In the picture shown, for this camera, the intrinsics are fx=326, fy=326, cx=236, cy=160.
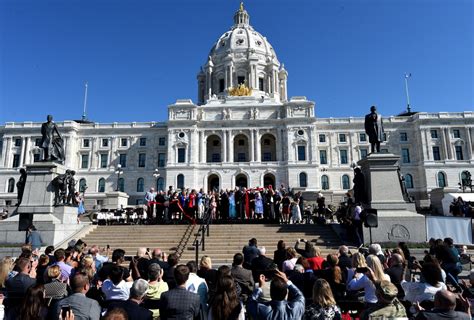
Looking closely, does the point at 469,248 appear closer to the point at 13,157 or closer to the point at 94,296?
the point at 94,296

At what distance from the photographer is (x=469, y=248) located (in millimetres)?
14289

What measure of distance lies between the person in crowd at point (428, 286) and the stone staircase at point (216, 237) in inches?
344

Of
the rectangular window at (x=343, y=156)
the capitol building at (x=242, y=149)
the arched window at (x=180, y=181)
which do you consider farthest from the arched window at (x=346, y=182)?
the arched window at (x=180, y=181)

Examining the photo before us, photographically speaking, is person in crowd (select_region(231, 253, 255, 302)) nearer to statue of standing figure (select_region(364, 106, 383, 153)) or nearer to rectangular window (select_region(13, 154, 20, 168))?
Result: statue of standing figure (select_region(364, 106, 383, 153))

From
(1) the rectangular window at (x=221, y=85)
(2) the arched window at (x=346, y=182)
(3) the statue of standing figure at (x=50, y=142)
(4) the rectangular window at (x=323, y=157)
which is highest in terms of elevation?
(1) the rectangular window at (x=221, y=85)

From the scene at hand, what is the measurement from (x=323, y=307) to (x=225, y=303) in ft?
4.40

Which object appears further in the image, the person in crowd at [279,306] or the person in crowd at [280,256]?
the person in crowd at [280,256]

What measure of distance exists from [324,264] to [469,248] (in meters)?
11.2

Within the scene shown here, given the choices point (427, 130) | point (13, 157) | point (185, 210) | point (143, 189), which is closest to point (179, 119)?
point (143, 189)

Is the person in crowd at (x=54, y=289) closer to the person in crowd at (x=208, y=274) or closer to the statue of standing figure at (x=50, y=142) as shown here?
the person in crowd at (x=208, y=274)

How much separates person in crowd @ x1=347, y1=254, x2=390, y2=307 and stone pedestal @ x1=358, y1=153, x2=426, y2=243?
904cm

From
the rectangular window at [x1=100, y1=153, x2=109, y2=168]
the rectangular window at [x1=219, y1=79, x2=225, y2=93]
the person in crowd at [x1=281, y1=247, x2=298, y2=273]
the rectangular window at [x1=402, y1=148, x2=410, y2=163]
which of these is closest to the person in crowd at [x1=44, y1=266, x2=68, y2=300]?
the person in crowd at [x1=281, y1=247, x2=298, y2=273]

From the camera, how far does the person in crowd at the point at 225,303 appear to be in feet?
13.4

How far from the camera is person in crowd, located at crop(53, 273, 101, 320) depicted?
4076 mm
